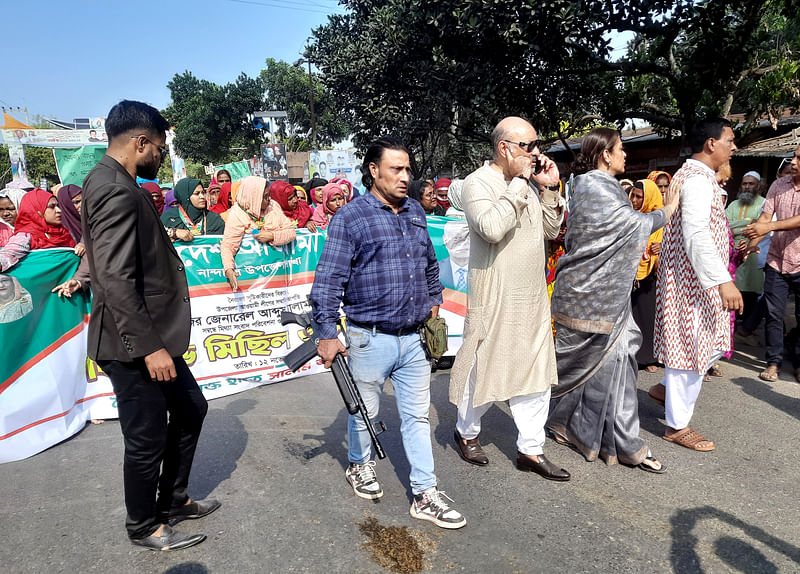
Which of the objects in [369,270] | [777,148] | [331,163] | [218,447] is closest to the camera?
[369,270]

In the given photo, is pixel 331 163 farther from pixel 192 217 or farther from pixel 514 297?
pixel 514 297

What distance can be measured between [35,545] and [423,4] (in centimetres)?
843

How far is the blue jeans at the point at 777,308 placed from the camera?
4824 mm

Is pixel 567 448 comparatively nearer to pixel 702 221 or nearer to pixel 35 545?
pixel 702 221

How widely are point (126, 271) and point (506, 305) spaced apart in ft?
6.00

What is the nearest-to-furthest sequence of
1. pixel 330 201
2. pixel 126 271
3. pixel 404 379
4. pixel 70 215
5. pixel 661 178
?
pixel 126 271
pixel 404 379
pixel 70 215
pixel 661 178
pixel 330 201

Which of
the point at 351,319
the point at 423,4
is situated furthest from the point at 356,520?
the point at 423,4

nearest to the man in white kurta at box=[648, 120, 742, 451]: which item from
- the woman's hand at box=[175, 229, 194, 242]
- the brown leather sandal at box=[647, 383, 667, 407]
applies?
the brown leather sandal at box=[647, 383, 667, 407]

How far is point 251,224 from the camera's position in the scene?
4734 millimetres

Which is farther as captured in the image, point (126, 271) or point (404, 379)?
point (404, 379)

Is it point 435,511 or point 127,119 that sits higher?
point 127,119

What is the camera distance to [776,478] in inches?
121

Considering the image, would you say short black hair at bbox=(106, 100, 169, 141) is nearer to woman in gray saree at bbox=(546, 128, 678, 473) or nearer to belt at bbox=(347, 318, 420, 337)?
belt at bbox=(347, 318, 420, 337)

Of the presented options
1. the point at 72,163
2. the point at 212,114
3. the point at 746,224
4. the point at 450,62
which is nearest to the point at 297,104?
the point at 212,114
